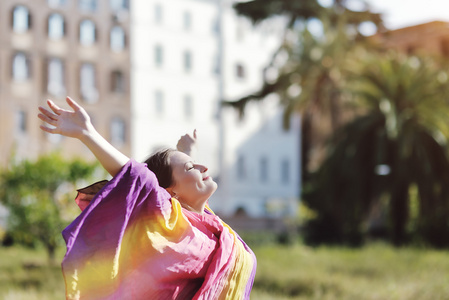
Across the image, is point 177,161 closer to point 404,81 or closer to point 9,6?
point 404,81

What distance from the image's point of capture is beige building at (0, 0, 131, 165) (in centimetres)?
4916

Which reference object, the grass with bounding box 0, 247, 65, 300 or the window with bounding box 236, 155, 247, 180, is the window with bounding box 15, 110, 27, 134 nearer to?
the window with bounding box 236, 155, 247, 180

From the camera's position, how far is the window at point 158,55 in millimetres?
56562

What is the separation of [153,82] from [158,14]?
16.1 feet

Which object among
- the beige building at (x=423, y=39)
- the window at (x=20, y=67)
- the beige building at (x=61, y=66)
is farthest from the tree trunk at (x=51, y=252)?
the beige building at (x=423, y=39)

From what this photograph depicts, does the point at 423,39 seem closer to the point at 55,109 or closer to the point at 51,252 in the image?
the point at 51,252

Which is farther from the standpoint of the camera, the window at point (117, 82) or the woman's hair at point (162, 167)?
the window at point (117, 82)

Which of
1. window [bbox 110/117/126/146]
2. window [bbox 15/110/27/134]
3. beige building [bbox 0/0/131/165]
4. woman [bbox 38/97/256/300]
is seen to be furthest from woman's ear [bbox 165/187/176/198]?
window [bbox 110/117/126/146]

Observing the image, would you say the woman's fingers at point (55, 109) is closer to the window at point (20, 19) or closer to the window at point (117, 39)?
the window at point (20, 19)

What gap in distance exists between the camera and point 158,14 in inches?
2244

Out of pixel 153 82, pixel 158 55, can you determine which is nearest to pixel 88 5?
pixel 158 55

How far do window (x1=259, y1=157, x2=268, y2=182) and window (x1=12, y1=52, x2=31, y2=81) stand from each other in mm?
20150

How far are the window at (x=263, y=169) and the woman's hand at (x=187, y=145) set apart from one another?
58.5 metres

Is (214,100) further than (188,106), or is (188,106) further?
(214,100)
